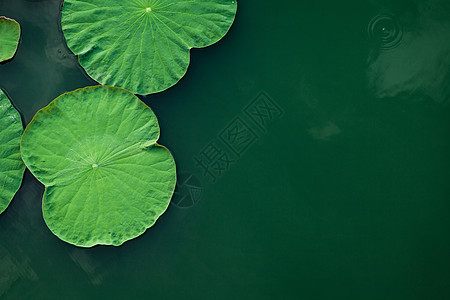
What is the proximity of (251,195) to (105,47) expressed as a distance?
45.5 inches

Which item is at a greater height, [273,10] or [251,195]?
[273,10]

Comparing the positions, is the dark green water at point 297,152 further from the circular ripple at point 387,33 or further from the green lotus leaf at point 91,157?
the green lotus leaf at point 91,157

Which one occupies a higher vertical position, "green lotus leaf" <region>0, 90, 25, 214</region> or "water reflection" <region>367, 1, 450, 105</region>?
"water reflection" <region>367, 1, 450, 105</region>

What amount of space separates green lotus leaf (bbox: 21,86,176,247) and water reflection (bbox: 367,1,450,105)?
1.33 metres

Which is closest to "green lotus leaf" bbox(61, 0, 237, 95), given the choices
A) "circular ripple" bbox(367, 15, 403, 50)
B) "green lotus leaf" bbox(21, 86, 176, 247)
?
"green lotus leaf" bbox(21, 86, 176, 247)

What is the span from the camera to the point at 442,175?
8.57 feet

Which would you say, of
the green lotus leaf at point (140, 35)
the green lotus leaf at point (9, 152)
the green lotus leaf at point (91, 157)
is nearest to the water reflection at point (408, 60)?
the green lotus leaf at point (140, 35)

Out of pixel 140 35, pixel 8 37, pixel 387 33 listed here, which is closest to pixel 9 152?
pixel 8 37

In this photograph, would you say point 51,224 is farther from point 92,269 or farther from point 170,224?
point 170,224

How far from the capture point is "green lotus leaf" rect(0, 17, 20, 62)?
2432 mm

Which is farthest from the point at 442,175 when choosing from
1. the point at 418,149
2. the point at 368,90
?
the point at 368,90

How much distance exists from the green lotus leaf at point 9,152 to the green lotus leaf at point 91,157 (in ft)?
0.27

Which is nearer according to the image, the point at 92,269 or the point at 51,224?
the point at 51,224

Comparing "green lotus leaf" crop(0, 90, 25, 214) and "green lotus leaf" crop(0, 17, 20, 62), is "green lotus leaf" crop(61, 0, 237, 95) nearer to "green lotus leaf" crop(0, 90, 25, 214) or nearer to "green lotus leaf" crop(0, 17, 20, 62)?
"green lotus leaf" crop(0, 17, 20, 62)
